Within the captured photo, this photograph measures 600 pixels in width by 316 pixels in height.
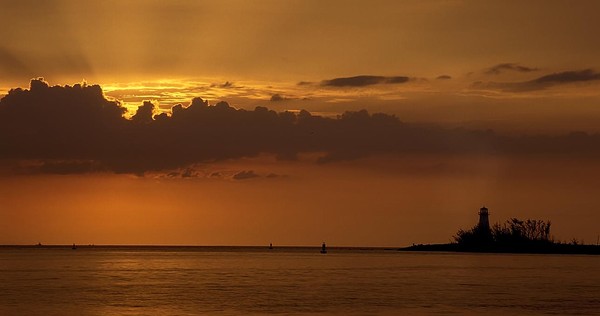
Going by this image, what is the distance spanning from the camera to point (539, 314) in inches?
2638

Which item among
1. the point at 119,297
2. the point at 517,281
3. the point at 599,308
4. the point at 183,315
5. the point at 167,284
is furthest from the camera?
the point at 517,281

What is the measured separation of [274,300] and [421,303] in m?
11.7

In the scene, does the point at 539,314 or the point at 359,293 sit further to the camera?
the point at 359,293

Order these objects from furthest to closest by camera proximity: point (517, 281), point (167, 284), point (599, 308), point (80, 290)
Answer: point (517, 281)
point (167, 284)
point (80, 290)
point (599, 308)

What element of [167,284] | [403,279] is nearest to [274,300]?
[167,284]

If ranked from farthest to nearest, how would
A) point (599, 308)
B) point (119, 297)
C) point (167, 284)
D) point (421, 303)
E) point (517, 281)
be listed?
point (517, 281), point (167, 284), point (119, 297), point (421, 303), point (599, 308)

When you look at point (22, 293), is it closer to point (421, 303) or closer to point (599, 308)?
point (421, 303)

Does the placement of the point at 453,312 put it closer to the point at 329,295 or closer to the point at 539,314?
the point at 539,314

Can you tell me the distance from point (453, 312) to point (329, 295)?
18673mm

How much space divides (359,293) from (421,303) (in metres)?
12.4

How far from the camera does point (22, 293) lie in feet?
277

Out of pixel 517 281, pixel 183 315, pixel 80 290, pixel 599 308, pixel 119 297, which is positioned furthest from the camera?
pixel 517 281

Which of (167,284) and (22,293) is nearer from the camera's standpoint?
(22,293)

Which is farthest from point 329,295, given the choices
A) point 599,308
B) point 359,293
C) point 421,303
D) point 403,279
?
point 403,279
